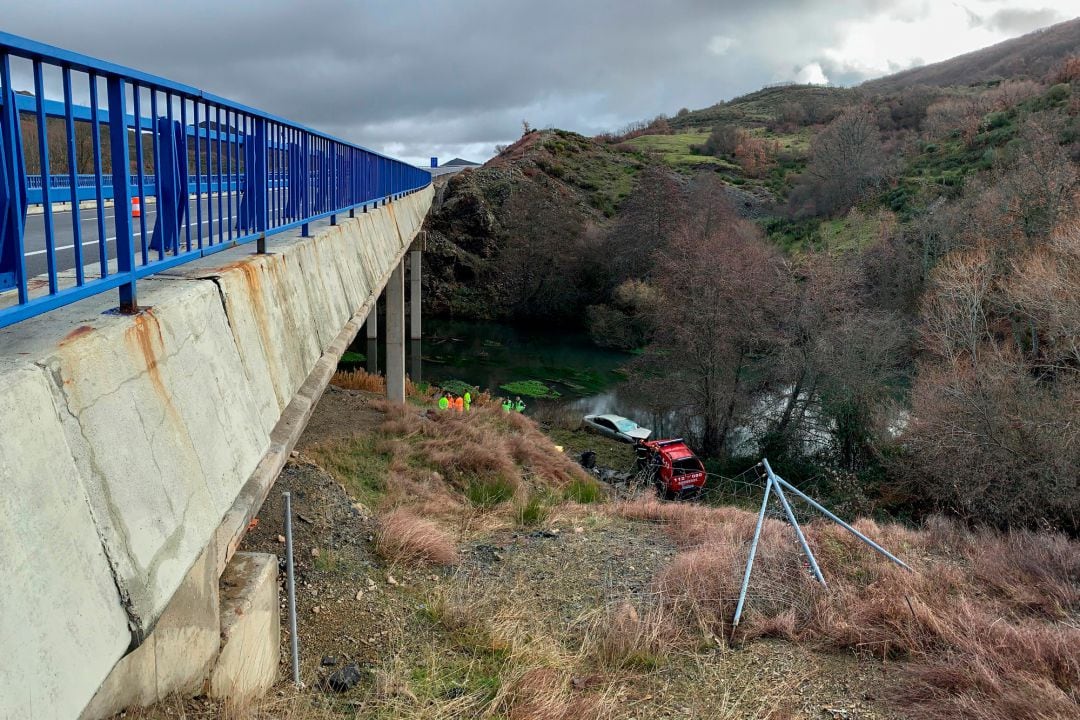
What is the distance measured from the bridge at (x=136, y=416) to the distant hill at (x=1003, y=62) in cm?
10926

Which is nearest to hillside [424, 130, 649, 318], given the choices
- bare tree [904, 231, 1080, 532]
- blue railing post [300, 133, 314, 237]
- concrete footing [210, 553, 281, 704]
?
bare tree [904, 231, 1080, 532]

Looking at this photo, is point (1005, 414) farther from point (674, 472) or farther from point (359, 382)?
point (359, 382)

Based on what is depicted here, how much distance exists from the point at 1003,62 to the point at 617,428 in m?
142

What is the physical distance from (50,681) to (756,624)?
5.83m

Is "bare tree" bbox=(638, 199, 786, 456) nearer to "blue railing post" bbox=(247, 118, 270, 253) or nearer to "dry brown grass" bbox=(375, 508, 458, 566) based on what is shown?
"dry brown grass" bbox=(375, 508, 458, 566)

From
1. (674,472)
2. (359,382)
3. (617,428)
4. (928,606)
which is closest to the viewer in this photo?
(928,606)

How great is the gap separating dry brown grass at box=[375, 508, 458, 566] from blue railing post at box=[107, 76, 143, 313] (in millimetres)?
5420

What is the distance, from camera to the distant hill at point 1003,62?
105938 mm

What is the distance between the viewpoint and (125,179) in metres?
3.04

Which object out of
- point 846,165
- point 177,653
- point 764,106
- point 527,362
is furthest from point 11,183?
point 764,106

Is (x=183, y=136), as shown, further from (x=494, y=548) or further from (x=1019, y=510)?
(x=1019, y=510)

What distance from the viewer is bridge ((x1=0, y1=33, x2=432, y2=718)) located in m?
2.01

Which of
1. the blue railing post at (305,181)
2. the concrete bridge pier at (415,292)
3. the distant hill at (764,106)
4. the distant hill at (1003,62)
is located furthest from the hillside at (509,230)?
the distant hill at (1003,62)

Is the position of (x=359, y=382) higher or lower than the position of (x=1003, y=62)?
lower
